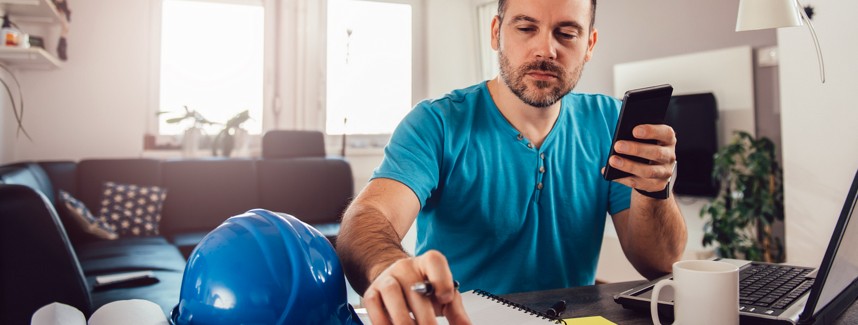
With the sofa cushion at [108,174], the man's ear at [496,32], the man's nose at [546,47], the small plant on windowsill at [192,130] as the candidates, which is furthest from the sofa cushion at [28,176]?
the man's nose at [546,47]

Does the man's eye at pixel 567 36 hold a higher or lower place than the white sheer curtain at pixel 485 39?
lower

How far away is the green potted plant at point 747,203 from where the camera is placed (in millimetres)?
2738

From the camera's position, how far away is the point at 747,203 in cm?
276

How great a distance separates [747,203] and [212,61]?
3759mm

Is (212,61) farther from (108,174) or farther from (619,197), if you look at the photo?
(619,197)

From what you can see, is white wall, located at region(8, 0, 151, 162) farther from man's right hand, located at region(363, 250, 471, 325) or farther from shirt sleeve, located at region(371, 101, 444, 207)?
man's right hand, located at region(363, 250, 471, 325)

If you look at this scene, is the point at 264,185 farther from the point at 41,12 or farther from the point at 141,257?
the point at 41,12

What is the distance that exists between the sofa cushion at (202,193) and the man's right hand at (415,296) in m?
3.34

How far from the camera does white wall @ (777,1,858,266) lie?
7.43 ft

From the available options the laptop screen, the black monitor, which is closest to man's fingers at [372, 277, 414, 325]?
the laptop screen

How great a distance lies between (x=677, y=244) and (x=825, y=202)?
1.65 metres

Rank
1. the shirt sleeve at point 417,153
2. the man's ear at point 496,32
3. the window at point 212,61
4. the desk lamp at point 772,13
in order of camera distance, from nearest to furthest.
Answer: the shirt sleeve at point 417,153
the man's ear at point 496,32
the desk lamp at point 772,13
the window at point 212,61

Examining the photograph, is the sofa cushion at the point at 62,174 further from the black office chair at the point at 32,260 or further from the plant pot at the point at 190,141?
the black office chair at the point at 32,260

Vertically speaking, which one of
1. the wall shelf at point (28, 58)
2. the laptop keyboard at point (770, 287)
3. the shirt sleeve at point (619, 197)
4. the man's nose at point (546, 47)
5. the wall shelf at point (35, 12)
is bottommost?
the laptop keyboard at point (770, 287)
